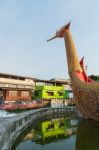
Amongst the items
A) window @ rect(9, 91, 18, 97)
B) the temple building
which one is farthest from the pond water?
window @ rect(9, 91, 18, 97)

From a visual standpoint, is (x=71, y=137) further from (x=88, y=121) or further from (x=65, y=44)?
(x=65, y=44)

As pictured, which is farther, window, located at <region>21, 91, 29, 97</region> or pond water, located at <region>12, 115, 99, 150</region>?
window, located at <region>21, 91, 29, 97</region>

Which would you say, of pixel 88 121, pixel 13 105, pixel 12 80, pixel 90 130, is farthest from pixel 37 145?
pixel 12 80

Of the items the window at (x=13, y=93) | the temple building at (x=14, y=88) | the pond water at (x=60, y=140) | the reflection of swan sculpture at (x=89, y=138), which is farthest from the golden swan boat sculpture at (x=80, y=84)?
the window at (x=13, y=93)

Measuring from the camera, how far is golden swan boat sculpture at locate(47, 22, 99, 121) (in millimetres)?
19569

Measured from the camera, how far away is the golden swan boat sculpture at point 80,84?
770 inches

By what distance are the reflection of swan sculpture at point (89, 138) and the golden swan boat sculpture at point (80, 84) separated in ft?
2.61

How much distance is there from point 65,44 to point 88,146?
44.0ft

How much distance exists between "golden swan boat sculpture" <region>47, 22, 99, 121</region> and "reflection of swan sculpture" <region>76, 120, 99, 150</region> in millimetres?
796

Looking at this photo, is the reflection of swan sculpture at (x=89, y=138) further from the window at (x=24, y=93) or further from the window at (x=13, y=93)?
the window at (x=24, y=93)

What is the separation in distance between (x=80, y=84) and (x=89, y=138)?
645 cm

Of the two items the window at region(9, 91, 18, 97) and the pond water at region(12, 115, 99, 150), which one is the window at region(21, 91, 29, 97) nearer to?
the window at region(9, 91, 18, 97)

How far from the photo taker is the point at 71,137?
18484 mm

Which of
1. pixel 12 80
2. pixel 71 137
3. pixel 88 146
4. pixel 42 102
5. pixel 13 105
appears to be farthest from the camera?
pixel 12 80
